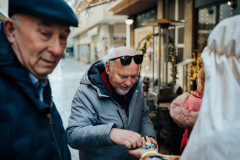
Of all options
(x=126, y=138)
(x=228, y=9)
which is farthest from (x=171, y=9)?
(x=126, y=138)

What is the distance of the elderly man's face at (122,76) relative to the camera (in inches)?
70.2

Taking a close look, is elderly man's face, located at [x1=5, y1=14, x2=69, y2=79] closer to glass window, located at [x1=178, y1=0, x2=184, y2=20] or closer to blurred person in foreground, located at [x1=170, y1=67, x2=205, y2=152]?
blurred person in foreground, located at [x1=170, y1=67, x2=205, y2=152]

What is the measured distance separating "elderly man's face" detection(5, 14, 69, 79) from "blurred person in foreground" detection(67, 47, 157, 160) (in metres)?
0.74

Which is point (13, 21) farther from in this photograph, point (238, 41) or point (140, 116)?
point (140, 116)

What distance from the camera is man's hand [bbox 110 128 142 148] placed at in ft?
4.53

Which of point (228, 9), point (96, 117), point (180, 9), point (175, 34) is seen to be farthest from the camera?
point (175, 34)

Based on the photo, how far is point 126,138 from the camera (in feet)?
4.58

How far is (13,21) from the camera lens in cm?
82

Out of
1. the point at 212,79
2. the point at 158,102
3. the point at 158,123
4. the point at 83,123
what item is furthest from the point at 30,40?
the point at 158,102

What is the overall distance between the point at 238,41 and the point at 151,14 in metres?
10.7

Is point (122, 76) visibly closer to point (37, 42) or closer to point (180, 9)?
point (37, 42)

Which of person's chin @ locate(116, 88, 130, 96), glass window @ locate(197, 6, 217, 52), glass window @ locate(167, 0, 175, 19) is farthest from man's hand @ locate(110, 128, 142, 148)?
glass window @ locate(167, 0, 175, 19)

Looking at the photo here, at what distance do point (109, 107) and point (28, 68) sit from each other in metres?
0.96

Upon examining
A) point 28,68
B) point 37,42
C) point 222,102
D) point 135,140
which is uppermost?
point 37,42
